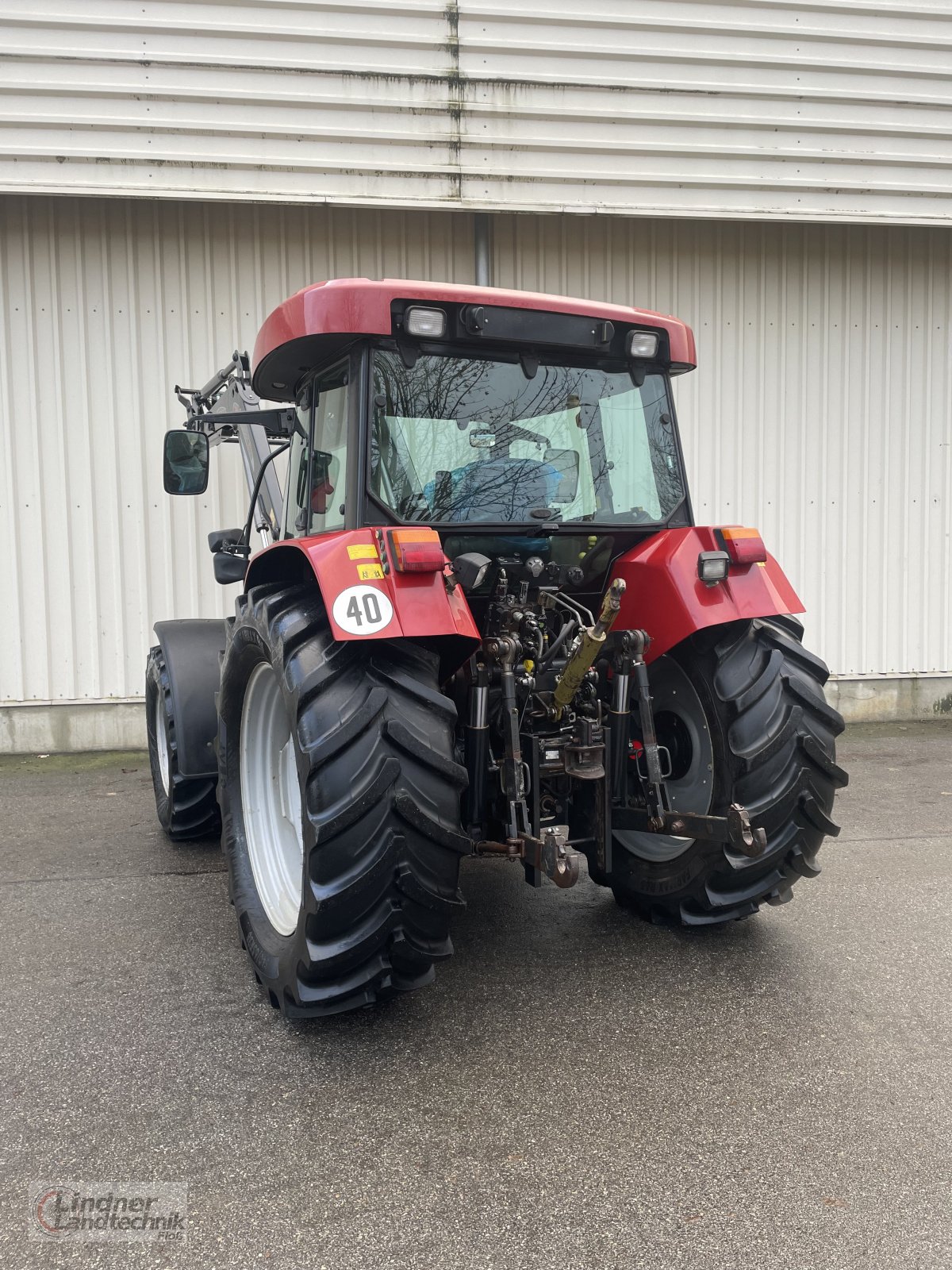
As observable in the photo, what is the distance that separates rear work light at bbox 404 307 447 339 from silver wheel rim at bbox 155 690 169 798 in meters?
2.67

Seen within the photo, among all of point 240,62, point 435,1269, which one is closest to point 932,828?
point 435,1269

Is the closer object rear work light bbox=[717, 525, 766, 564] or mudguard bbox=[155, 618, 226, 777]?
rear work light bbox=[717, 525, 766, 564]

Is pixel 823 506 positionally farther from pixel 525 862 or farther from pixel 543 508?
pixel 525 862

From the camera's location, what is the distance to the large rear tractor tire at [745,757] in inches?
122

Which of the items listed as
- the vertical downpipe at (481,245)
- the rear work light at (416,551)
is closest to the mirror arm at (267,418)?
the rear work light at (416,551)

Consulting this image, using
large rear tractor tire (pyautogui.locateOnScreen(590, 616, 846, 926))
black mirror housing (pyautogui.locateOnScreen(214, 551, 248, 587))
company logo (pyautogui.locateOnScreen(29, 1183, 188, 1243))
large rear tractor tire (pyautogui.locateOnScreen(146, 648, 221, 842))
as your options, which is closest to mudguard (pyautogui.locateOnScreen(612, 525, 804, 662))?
large rear tractor tire (pyautogui.locateOnScreen(590, 616, 846, 926))

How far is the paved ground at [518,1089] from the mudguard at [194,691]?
0.68m

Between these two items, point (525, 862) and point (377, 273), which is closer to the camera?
point (525, 862)

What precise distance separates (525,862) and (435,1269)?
114cm

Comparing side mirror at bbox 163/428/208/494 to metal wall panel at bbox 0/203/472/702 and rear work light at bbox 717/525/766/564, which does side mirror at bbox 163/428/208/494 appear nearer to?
rear work light at bbox 717/525/766/564

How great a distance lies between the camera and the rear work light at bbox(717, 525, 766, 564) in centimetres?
314

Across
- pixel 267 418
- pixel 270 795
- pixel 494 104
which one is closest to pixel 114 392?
pixel 494 104

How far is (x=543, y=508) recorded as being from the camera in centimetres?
316

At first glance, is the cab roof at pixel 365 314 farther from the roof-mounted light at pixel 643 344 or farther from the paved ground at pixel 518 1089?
the paved ground at pixel 518 1089
